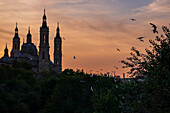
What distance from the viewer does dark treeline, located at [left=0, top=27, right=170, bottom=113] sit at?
57.0ft

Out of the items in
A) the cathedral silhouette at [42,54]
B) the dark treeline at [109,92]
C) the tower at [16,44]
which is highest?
the tower at [16,44]

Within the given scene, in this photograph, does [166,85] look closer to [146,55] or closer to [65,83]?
[146,55]

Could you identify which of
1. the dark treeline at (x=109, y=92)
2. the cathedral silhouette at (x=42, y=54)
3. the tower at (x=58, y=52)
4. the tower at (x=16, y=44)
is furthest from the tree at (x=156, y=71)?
the tower at (x=16, y=44)

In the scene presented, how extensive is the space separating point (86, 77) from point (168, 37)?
106 feet

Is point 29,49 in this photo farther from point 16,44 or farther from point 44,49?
point 16,44

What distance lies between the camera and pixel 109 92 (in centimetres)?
3347

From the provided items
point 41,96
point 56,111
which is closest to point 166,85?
point 56,111

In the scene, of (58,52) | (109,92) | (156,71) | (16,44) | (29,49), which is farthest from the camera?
(16,44)

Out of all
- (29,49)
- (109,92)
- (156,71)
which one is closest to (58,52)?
(29,49)

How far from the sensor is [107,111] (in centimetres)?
3247

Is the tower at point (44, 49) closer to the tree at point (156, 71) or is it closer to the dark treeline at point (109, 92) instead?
the dark treeline at point (109, 92)

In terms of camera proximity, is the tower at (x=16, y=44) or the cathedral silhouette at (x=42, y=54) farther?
the tower at (x=16, y=44)

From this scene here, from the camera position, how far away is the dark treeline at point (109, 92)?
17375mm

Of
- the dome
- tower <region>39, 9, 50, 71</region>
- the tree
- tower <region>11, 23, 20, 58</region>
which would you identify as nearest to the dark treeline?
the tree
